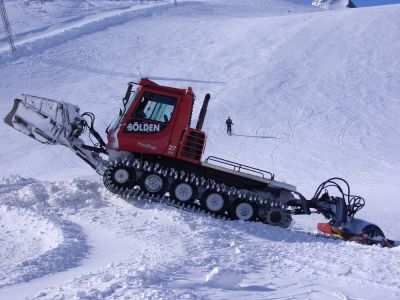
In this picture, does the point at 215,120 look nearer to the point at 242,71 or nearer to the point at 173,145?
the point at 242,71

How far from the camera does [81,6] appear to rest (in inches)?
2243

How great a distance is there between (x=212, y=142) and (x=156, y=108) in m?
15.0

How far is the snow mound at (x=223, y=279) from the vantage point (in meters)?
5.98

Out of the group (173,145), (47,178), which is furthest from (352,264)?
(47,178)

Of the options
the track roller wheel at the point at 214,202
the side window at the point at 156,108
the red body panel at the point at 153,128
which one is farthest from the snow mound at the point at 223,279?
the side window at the point at 156,108

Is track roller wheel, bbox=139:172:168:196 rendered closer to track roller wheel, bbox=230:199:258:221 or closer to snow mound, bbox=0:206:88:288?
track roller wheel, bbox=230:199:258:221

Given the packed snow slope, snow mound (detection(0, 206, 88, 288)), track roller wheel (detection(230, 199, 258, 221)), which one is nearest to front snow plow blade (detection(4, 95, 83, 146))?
the packed snow slope

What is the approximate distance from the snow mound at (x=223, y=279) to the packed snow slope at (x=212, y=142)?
2cm

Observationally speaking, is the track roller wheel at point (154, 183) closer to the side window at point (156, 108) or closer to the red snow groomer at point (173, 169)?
the red snow groomer at point (173, 169)

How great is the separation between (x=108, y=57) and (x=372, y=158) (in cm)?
2311

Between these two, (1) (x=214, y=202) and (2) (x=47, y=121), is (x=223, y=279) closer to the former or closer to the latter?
(1) (x=214, y=202)

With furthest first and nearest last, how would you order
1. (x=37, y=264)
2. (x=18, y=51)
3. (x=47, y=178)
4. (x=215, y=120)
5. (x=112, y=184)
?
1. (x=18, y=51)
2. (x=215, y=120)
3. (x=47, y=178)
4. (x=112, y=184)
5. (x=37, y=264)

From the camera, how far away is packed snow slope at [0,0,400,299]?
21.2ft

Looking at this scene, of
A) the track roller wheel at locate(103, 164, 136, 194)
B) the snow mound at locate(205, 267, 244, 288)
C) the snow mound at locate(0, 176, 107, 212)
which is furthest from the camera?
the track roller wheel at locate(103, 164, 136, 194)
